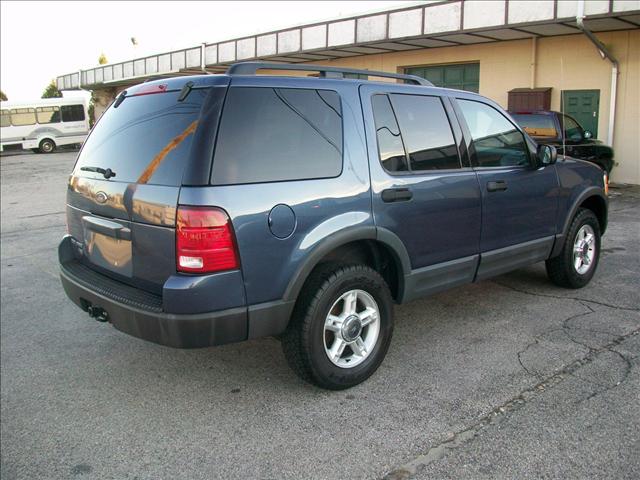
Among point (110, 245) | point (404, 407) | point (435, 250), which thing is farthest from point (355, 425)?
point (110, 245)

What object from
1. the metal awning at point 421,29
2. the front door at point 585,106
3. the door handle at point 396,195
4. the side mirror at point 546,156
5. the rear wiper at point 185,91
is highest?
the metal awning at point 421,29

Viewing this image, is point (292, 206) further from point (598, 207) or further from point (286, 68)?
point (598, 207)

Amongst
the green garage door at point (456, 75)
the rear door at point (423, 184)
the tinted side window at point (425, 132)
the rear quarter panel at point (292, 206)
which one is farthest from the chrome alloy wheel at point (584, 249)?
the green garage door at point (456, 75)

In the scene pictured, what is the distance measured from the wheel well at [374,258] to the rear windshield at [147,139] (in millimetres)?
1092

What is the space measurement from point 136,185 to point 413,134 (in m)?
1.87

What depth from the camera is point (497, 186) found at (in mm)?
4480

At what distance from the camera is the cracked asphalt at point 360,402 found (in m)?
2.89

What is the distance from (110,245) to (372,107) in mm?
1860

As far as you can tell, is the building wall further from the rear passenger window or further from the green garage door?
the rear passenger window

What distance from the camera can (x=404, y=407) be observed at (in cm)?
341

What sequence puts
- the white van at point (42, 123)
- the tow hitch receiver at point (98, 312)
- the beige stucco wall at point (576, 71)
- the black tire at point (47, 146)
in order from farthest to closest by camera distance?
the black tire at point (47, 146) → the white van at point (42, 123) → the beige stucco wall at point (576, 71) → the tow hitch receiver at point (98, 312)

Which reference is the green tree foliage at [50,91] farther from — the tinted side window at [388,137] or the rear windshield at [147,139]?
the tinted side window at [388,137]

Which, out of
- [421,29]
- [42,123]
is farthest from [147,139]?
[42,123]

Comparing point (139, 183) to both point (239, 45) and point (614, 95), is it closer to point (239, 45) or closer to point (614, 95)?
point (614, 95)
